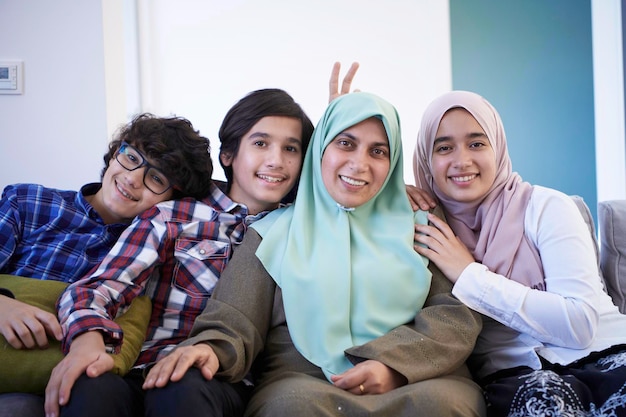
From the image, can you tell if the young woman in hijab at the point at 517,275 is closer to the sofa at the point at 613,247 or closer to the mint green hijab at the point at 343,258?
the mint green hijab at the point at 343,258

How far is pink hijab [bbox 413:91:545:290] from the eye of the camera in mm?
1501

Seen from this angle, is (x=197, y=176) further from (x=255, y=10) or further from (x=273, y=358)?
(x=255, y=10)

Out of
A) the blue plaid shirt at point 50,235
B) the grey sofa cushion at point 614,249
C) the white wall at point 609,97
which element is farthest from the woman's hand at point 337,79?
the white wall at point 609,97

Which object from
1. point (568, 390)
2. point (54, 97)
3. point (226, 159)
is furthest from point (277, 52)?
point (568, 390)

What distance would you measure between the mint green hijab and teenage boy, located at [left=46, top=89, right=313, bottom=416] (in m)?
0.11

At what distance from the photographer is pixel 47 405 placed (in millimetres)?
1125

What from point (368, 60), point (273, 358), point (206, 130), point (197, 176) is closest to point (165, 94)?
point (206, 130)

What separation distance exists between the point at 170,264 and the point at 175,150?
1.13 ft

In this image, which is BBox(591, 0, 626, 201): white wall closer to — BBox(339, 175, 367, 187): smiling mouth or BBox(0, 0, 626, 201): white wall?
BBox(0, 0, 626, 201): white wall

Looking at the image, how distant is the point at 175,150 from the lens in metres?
1.68

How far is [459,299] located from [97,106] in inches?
67.2

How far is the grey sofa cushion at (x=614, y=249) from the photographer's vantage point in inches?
68.5

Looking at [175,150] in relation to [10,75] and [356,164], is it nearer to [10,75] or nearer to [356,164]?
[356,164]

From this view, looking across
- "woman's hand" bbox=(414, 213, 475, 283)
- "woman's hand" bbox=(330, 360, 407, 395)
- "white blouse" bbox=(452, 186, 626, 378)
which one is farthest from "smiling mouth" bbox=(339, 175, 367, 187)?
"woman's hand" bbox=(330, 360, 407, 395)
